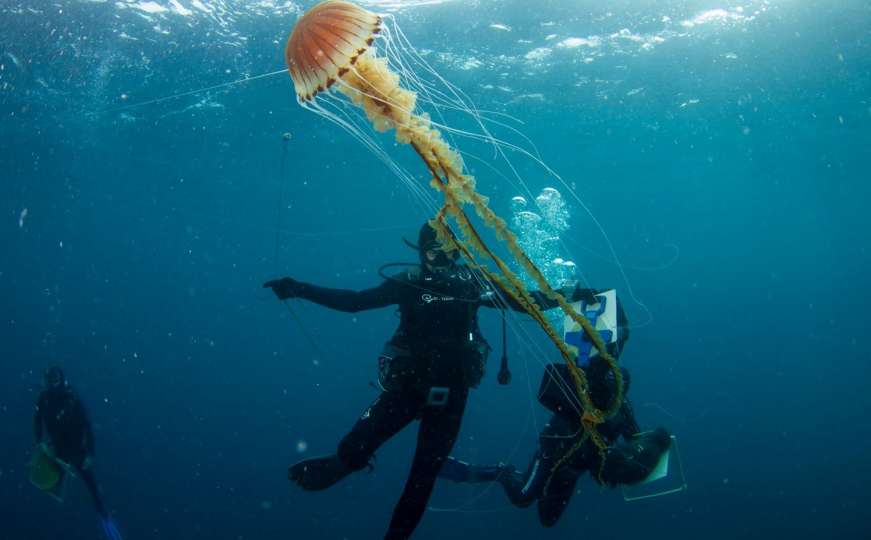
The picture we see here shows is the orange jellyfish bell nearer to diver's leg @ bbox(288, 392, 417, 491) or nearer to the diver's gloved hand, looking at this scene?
the diver's gloved hand

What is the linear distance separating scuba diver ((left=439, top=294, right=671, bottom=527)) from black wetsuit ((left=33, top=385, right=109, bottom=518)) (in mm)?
6335

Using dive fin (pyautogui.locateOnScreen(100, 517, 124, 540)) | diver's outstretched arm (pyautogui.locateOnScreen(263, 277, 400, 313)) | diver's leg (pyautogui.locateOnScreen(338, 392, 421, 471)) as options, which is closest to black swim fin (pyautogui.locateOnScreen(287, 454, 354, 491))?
diver's leg (pyautogui.locateOnScreen(338, 392, 421, 471))

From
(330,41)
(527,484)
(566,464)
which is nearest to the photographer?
(330,41)

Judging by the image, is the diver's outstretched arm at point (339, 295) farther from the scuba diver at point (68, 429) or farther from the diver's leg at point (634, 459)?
the scuba diver at point (68, 429)

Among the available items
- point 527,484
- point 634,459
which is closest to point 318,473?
point 527,484

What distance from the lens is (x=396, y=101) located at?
95.4 inches

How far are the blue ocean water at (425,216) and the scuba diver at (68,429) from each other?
226 inches

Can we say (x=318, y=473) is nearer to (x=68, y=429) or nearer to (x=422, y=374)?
(x=422, y=374)

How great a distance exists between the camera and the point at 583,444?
4781 millimetres

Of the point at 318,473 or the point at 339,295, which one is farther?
the point at 339,295

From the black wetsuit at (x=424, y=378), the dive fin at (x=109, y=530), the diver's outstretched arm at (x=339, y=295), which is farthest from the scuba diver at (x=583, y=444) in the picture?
the dive fin at (x=109, y=530)

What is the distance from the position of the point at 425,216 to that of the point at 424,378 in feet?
5.38

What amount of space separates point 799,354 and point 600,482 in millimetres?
69546

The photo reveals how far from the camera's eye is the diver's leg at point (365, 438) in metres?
4.21
